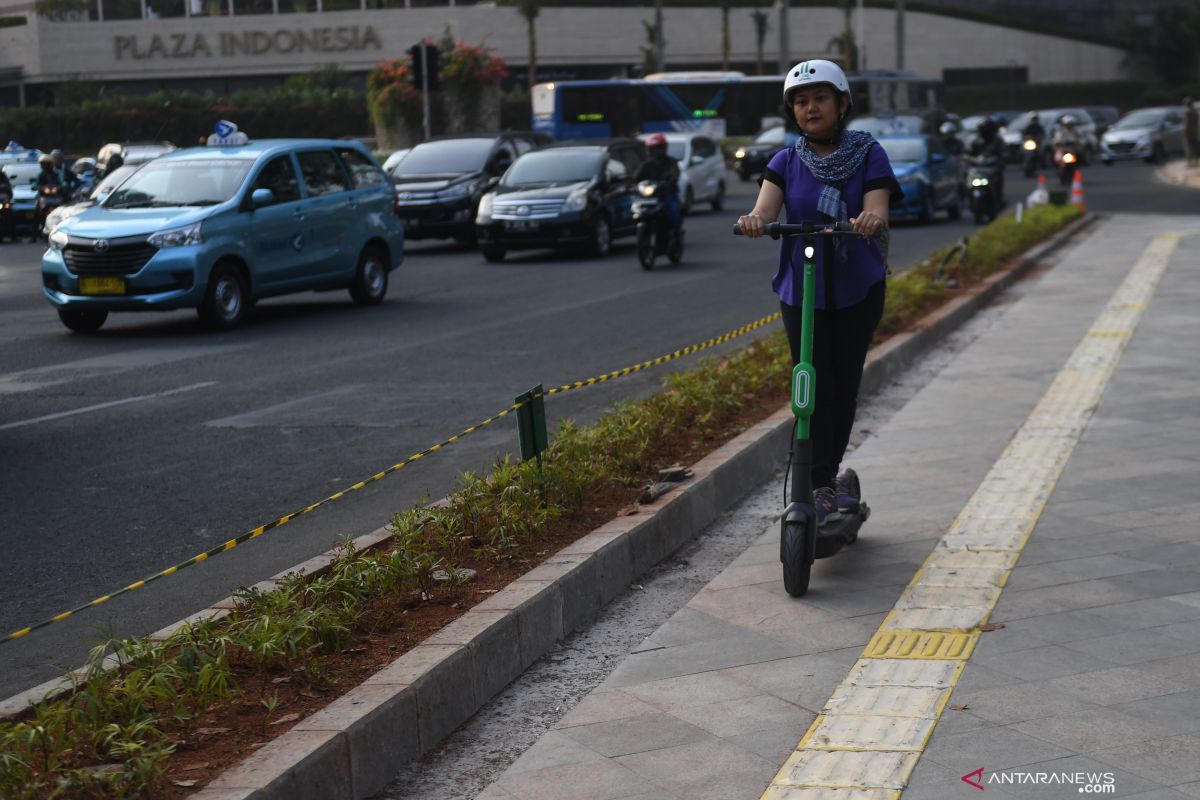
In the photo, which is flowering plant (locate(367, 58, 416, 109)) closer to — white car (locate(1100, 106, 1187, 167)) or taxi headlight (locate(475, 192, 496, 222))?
taxi headlight (locate(475, 192, 496, 222))

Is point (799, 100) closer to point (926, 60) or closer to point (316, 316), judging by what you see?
point (316, 316)

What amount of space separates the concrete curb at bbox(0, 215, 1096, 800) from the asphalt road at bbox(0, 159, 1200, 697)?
0.98 meters

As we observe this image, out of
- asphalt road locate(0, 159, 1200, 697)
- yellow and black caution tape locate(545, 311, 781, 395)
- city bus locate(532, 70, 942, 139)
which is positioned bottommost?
asphalt road locate(0, 159, 1200, 697)

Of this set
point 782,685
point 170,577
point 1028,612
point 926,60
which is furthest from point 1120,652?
point 926,60

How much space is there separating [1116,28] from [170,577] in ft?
329

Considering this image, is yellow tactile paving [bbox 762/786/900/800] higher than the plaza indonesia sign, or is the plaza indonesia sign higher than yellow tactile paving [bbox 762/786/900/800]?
the plaza indonesia sign

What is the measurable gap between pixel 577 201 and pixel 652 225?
2.59 m

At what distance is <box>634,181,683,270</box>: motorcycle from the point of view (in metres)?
19.3

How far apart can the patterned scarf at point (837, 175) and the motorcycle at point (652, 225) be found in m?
13.4

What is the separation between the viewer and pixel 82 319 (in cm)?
1463

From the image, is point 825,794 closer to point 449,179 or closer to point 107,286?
point 107,286

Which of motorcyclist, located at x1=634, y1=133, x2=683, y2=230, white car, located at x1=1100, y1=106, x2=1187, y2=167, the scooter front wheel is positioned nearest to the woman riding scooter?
the scooter front wheel

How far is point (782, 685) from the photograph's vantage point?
4.63m

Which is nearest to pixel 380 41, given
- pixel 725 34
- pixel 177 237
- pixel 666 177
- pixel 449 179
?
pixel 725 34
